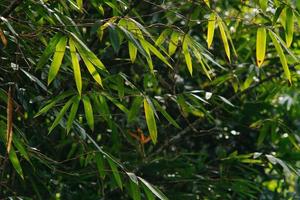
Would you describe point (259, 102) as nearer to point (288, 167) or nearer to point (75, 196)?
point (288, 167)

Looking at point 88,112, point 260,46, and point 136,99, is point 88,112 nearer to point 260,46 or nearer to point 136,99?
point 136,99

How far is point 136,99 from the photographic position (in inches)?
61.2

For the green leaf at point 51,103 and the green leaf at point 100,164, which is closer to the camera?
the green leaf at point 51,103

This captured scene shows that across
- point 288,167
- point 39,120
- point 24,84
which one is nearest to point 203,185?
point 288,167

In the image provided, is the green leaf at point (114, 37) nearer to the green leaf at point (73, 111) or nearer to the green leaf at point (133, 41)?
the green leaf at point (133, 41)

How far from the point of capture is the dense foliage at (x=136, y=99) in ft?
4.73

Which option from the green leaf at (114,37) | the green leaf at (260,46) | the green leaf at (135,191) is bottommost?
the green leaf at (135,191)

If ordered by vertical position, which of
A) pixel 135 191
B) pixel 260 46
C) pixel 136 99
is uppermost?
pixel 260 46

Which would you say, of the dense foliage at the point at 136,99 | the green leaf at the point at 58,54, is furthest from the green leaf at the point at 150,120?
the green leaf at the point at 58,54

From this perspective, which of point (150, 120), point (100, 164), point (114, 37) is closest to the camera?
point (114, 37)

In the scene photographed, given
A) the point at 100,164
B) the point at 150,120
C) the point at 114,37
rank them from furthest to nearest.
Result: the point at 100,164 → the point at 150,120 → the point at 114,37

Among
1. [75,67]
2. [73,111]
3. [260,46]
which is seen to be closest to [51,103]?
[73,111]

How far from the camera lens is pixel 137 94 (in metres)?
1.55

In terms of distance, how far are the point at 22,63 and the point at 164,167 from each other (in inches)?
24.7
